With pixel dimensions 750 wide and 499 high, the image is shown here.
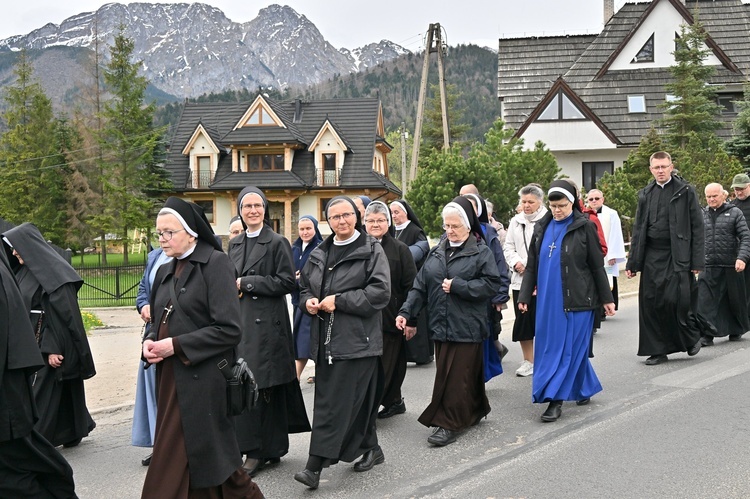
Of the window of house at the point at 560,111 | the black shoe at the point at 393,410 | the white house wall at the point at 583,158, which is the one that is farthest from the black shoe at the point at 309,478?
the white house wall at the point at 583,158

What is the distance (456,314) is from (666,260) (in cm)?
377

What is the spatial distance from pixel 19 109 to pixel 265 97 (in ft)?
57.8

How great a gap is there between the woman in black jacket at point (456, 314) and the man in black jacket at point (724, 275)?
209 inches

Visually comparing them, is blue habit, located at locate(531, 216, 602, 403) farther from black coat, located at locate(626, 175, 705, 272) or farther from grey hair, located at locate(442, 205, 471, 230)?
black coat, located at locate(626, 175, 705, 272)

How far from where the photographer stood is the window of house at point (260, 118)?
4562 centimetres

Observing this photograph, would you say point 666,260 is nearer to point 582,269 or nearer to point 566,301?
point 582,269

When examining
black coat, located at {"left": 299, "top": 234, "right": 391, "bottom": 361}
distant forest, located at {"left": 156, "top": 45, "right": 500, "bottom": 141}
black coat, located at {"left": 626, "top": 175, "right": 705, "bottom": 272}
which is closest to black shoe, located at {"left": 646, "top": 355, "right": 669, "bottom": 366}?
black coat, located at {"left": 626, "top": 175, "right": 705, "bottom": 272}

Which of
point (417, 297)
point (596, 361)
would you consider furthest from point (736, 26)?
point (417, 297)

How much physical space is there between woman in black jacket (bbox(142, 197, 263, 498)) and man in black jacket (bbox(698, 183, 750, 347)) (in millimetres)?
8051

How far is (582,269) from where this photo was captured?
7293 millimetres

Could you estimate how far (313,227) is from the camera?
8703 millimetres

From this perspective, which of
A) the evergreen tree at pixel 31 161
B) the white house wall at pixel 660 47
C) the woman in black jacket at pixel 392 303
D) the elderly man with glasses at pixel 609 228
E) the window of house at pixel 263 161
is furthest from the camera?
the evergreen tree at pixel 31 161

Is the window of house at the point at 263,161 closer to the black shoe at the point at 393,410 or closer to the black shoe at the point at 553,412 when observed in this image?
the black shoe at the point at 393,410

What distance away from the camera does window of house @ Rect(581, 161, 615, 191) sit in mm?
39656
